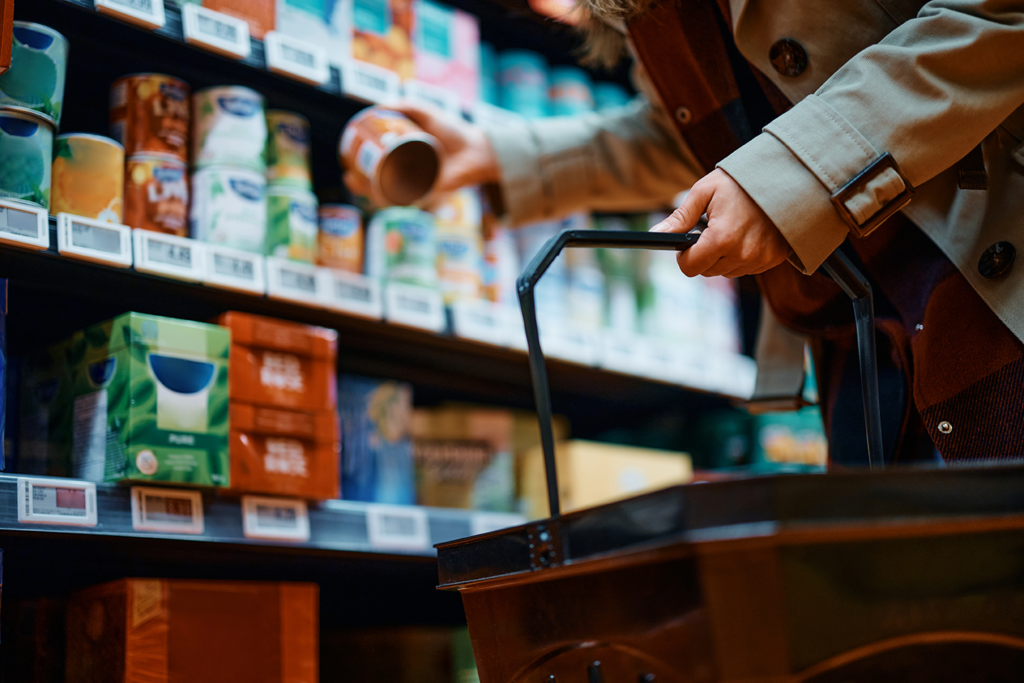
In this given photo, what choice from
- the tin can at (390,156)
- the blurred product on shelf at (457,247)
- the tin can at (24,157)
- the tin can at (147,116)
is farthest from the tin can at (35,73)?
the blurred product on shelf at (457,247)

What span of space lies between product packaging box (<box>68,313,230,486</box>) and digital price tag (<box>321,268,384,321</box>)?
0.77ft

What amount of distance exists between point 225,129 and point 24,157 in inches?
12.7

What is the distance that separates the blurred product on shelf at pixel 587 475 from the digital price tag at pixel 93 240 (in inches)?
36.8

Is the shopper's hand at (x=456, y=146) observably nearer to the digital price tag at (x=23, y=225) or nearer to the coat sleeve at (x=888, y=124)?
the digital price tag at (x=23, y=225)

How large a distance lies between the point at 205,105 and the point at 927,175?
1068 millimetres

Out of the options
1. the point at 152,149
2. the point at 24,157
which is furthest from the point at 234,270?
the point at 24,157

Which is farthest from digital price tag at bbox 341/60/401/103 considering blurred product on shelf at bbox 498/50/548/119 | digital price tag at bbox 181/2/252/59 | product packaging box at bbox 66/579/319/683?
product packaging box at bbox 66/579/319/683

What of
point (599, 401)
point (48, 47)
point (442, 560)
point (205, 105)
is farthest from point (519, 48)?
point (442, 560)

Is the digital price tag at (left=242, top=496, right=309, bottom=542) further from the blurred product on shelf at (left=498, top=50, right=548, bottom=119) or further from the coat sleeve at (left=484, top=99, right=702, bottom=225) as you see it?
the blurred product on shelf at (left=498, top=50, right=548, bottom=119)

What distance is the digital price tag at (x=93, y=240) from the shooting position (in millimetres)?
1247

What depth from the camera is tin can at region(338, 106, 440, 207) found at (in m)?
1.51

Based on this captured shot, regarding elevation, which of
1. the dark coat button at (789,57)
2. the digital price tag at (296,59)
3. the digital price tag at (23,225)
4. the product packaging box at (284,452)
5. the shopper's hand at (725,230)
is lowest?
the product packaging box at (284,452)

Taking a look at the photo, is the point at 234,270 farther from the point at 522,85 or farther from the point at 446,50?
the point at 522,85

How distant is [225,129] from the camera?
1479mm
